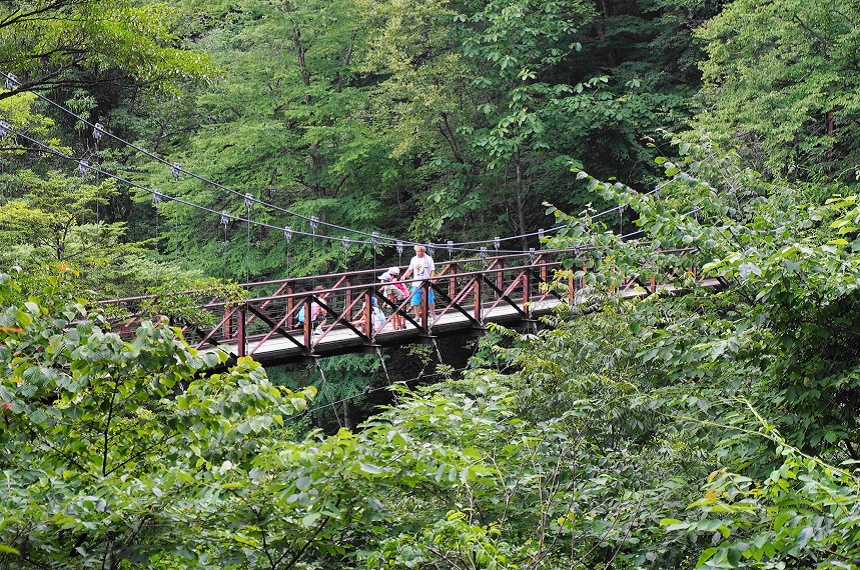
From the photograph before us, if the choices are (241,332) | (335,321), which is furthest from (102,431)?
(335,321)

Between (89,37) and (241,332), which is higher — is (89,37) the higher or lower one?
the higher one

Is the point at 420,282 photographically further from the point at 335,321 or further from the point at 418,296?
the point at 335,321

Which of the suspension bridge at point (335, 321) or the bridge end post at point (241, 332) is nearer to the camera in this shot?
the suspension bridge at point (335, 321)

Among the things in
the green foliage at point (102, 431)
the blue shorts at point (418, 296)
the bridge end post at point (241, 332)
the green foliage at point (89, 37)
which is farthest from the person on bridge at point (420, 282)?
the green foliage at point (102, 431)

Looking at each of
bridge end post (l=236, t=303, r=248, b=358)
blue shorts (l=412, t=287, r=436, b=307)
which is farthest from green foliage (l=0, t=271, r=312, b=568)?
blue shorts (l=412, t=287, r=436, b=307)

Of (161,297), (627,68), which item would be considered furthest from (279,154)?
(161,297)

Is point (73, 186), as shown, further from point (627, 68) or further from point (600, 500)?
point (600, 500)

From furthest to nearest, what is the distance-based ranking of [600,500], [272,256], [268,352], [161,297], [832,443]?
[272,256] < [268,352] < [161,297] < [600,500] < [832,443]

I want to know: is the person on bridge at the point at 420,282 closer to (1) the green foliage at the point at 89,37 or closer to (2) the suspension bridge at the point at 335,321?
(2) the suspension bridge at the point at 335,321

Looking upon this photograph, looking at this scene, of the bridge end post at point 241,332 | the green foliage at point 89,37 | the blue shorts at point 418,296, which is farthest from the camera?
the blue shorts at point 418,296

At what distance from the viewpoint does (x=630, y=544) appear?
3.42 meters

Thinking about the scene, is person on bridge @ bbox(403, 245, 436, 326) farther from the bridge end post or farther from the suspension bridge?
the bridge end post

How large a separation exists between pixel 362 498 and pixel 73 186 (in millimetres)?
13131

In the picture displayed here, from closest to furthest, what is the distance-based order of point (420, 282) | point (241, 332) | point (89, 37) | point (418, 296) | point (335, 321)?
point (89, 37), point (241, 332), point (335, 321), point (420, 282), point (418, 296)
